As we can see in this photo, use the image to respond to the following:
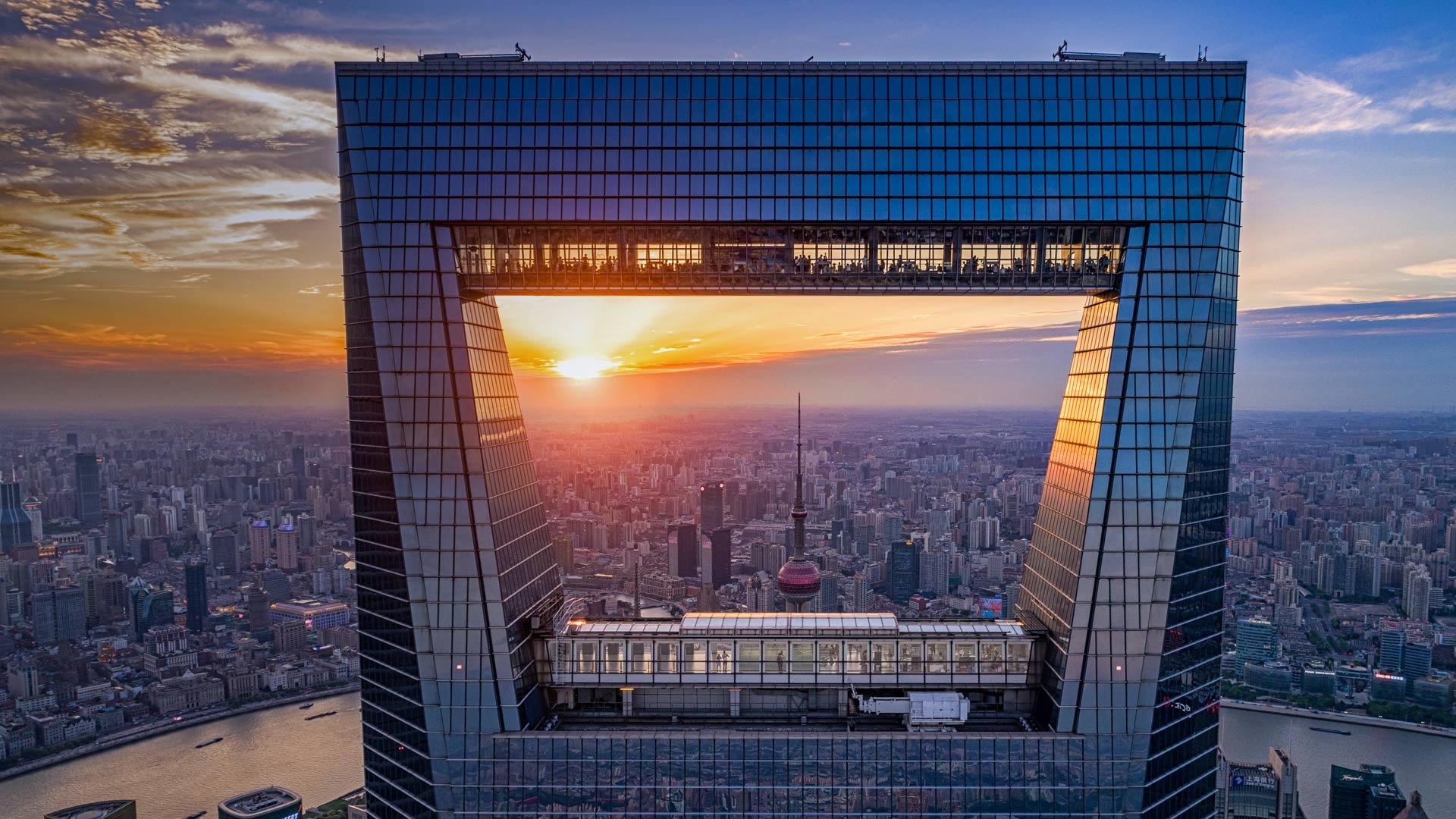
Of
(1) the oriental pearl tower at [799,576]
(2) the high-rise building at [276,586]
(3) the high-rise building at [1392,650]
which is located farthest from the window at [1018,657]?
(2) the high-rise building at [276,586]

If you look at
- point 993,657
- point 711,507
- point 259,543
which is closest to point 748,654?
point 993,657

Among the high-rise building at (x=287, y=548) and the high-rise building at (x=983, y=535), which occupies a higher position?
the high-rise building at (x=983, y=535)

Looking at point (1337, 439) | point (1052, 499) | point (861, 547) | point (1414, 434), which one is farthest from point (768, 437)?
A: point (1052, 499)

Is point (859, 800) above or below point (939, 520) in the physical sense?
above

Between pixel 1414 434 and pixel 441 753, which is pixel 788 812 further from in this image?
pixel 1414 434

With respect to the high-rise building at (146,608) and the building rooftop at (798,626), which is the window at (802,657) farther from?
the high-rise building at (146,608)
